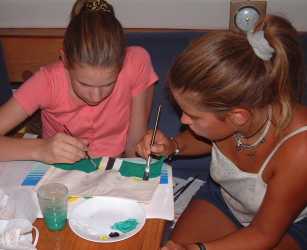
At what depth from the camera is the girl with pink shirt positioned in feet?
4.50

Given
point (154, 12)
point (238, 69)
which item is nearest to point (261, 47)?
point (238, 69)

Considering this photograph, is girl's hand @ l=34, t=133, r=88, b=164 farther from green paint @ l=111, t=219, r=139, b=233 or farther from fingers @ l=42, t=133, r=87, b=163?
green paint @ l=111, t=219, r=139, b=233

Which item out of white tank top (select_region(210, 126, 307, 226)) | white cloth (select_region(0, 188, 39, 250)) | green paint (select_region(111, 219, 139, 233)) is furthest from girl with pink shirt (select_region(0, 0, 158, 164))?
white tank top (select_region(210, 126, 307, 226))

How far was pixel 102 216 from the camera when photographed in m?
1.18

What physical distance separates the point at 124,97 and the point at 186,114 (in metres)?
0.46

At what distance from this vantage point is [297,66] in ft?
3.92

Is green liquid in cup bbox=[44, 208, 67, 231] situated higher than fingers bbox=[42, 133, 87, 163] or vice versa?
fingers bbox=[42, 133, 87, 163]

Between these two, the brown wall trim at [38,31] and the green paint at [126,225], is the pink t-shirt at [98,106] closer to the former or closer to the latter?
the brown wall trim at [38,31]

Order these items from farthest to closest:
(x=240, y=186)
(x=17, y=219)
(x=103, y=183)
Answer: (x=240, y=186) → (x=103, y=183) → (x=17, y=219)

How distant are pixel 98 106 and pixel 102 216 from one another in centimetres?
56

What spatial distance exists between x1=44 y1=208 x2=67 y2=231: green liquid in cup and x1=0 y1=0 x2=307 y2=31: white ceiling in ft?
4.13

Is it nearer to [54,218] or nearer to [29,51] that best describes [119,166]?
[54,218]

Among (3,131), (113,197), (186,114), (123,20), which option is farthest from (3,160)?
(123,20)

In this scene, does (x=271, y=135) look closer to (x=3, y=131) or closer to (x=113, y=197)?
(x=113, y=197)
